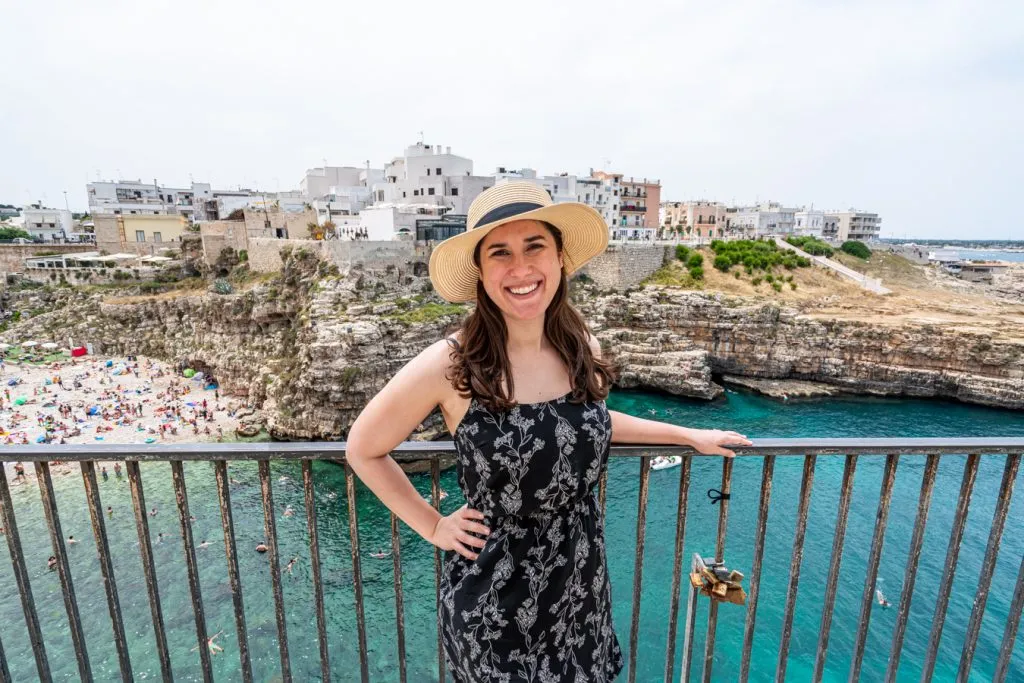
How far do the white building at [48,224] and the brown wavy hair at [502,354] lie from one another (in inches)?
2239

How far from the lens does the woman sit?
4.86ft

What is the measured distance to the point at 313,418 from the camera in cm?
1808

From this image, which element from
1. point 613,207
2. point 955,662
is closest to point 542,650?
point 955,662

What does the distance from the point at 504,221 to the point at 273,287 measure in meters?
24.3

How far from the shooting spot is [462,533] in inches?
60.8

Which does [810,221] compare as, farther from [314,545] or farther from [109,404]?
[314,545]

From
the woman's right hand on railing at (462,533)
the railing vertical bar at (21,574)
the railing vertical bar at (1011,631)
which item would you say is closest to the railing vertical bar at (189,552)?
the railing vertical bar at (21,574)

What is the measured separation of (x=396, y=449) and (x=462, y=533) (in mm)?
370

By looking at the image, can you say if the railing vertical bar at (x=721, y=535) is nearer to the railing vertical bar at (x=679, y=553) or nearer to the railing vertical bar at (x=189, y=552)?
the railing vertical bar at (x=679, y=553)

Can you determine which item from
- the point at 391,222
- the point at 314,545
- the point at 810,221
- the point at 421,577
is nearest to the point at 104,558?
the point at 314,545

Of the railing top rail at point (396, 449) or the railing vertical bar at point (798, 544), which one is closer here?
the railing top rail at point (396, 449)

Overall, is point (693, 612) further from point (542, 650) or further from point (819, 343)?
point (819, 343)

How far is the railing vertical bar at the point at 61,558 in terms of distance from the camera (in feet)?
6.04

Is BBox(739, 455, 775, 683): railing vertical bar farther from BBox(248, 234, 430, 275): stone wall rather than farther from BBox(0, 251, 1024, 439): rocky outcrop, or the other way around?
BBox(248, 234, 430, 275): stone wall
